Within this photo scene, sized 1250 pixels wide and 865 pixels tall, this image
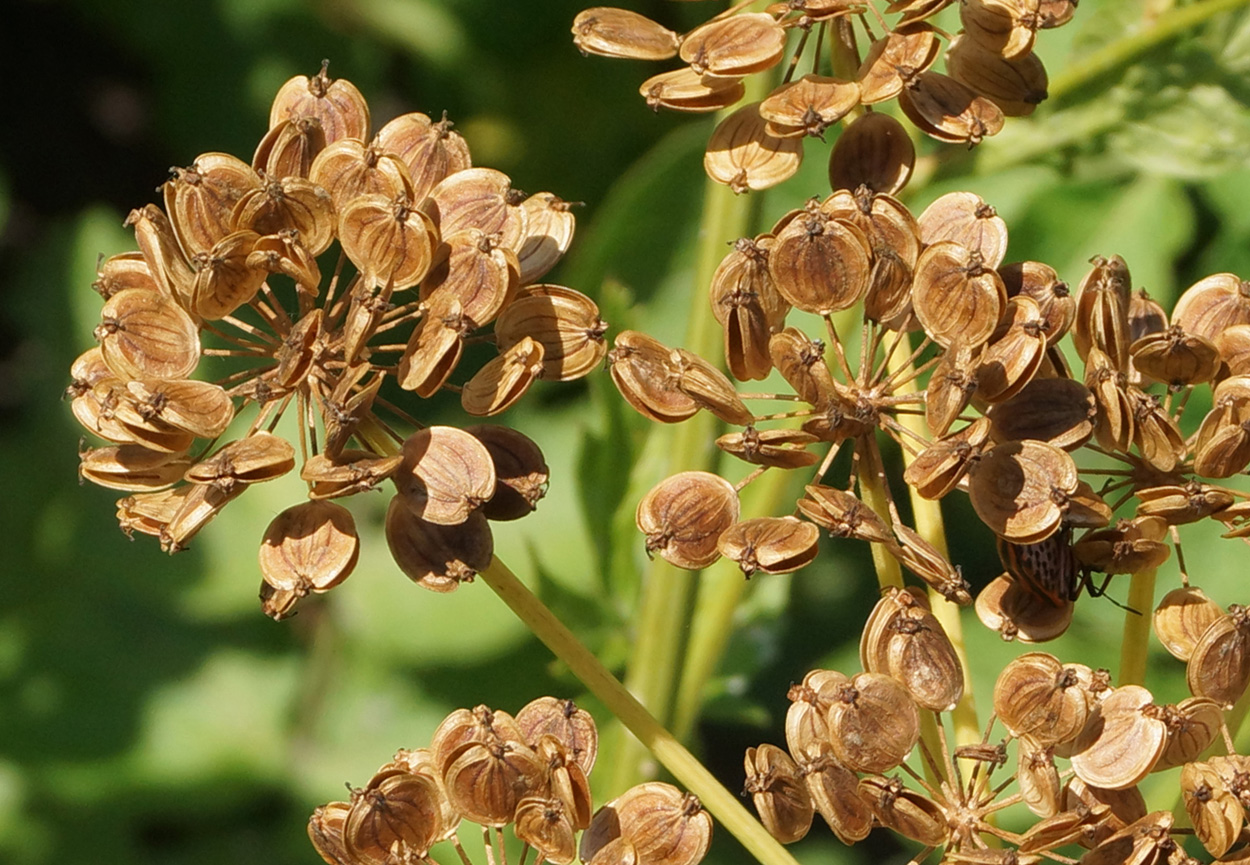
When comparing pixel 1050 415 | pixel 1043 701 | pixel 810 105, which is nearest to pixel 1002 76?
pixel 810 105

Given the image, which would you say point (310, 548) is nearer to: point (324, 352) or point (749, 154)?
point (324, 352)

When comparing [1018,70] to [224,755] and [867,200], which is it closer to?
[867,200]

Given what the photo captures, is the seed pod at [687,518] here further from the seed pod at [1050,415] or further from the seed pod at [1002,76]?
the seed pod at [1002,76]

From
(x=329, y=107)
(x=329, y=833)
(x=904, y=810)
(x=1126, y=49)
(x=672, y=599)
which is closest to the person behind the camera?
(x=904, y=810)

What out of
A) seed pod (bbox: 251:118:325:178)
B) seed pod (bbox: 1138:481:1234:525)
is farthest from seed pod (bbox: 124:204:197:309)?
seed pod (bbox: 1138:481:1234:525)

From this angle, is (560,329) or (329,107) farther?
(329,107)

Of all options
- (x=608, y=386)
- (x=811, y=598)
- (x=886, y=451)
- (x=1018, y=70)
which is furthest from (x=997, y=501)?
(x=811, y=598)

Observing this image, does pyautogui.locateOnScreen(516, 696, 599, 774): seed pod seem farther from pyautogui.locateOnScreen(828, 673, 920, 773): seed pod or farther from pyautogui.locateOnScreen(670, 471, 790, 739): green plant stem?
pyautogui.locateOnScreen(670, 471, 790, 739): green plant stem
